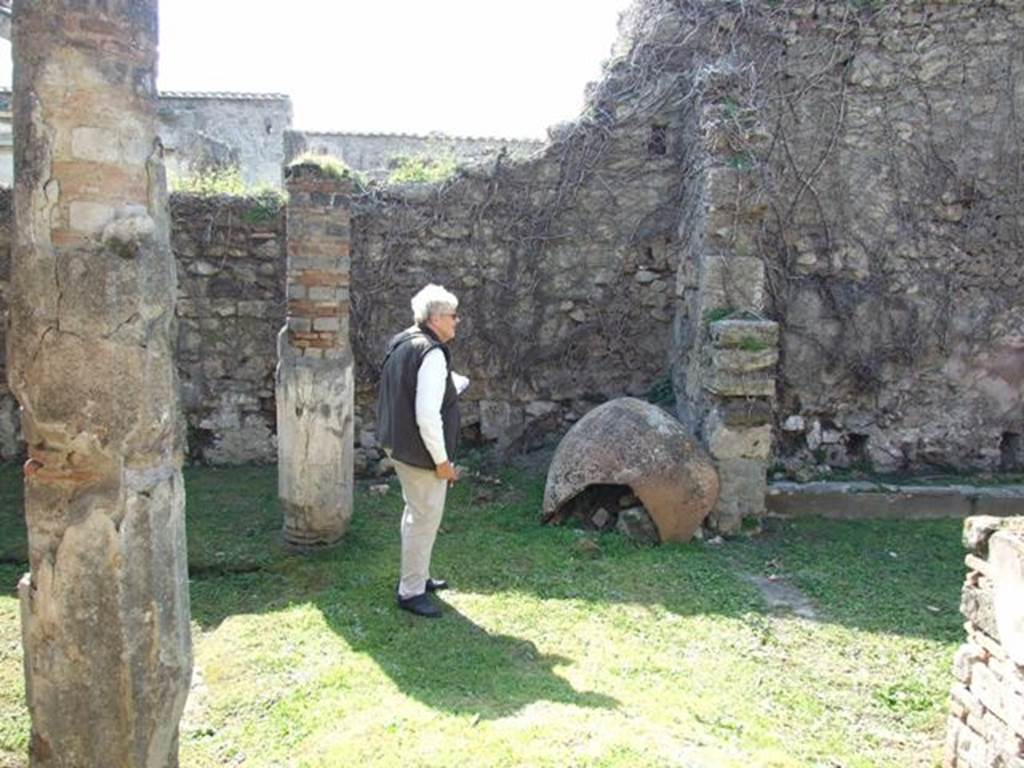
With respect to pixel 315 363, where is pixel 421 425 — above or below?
below

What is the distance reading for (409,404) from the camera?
4.77m

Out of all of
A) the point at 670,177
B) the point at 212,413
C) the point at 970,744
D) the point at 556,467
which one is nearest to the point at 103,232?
the point at 970,744

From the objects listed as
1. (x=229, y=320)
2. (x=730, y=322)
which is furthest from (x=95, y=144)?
(x=229, y=320)

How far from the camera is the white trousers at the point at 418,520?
4.84 m

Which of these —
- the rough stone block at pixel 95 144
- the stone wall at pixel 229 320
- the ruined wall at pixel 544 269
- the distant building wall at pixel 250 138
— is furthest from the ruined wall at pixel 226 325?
the distant building wall at pixel 250 138

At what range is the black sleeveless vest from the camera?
4.74 metres

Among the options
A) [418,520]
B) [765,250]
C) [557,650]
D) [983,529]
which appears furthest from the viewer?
[765,250]

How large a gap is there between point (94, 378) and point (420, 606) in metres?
2.73

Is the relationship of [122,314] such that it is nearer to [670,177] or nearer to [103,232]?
[103,232]

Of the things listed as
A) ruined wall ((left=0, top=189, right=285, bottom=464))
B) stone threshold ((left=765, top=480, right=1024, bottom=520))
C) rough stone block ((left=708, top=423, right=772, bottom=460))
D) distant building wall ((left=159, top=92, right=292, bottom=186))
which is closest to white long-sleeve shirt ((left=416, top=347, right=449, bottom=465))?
rough stone block ((left=708, top=423, right=772, bottom=460))

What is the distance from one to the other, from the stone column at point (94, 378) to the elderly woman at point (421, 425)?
6.17 ft

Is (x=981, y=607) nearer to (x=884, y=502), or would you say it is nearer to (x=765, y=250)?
(x=884, y=502)

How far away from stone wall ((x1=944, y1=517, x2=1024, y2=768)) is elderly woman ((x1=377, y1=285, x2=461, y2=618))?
2577 mm

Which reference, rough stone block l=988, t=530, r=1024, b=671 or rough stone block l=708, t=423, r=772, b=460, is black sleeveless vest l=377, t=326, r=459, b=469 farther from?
rough stone block l=988, t=530, r=1024, b=671
